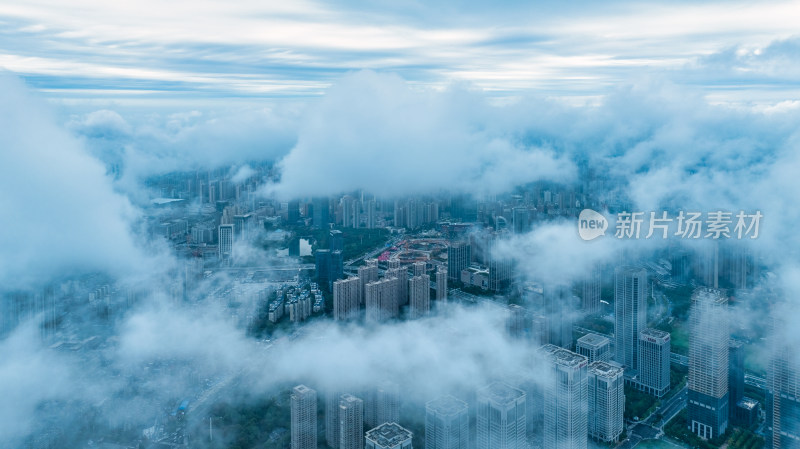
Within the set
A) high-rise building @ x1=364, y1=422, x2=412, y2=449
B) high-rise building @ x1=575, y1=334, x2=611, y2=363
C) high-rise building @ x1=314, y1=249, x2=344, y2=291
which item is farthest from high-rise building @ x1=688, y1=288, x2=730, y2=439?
high-rise building @ x1=314, y1=249, x2=344, y2=291

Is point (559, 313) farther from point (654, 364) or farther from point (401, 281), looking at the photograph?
point (401, 281)

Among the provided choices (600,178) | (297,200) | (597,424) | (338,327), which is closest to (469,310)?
(338,327)

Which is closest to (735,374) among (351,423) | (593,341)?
(593,341)

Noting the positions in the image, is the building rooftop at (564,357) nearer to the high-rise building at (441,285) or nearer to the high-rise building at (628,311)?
the high-rise building at (628,311)

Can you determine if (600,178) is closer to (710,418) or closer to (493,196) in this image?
(493,196)

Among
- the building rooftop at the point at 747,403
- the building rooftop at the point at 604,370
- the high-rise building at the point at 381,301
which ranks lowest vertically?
the building rooftop at the point at 747,403

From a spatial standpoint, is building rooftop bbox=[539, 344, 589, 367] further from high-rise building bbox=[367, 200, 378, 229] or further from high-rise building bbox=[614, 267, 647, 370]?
high-rise building bbox=[367, 200, 378, 229]

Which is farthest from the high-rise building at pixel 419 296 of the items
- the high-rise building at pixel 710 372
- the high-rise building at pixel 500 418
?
the high-rise building at pixel 710 372
